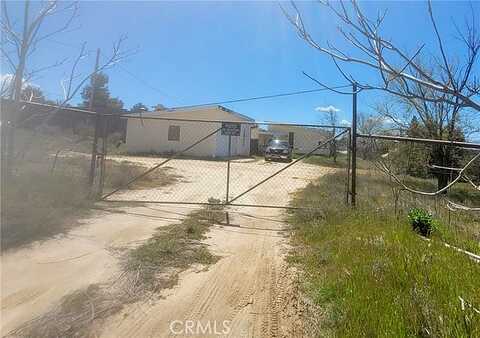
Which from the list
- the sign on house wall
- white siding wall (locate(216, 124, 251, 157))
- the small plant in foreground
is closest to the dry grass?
the sign on house wall

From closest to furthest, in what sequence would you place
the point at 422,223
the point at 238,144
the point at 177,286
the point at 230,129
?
1. the point at 177,286
2. the point at 422,223
3. the point at 230,129
4. the point at 238,144

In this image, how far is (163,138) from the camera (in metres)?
25.8

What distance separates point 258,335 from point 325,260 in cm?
177

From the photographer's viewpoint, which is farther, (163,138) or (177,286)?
(163,138)

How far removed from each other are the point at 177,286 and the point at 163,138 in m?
23.0

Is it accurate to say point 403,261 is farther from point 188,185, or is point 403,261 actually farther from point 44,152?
point 44,152

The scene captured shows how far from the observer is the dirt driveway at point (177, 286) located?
2922mm

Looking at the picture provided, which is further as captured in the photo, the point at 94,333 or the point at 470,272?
the point at 470,272

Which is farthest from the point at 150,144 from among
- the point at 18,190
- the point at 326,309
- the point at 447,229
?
the point at 326,309

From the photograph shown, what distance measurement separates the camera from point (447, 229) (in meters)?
6.04

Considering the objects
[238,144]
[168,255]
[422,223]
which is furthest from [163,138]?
[168,255]

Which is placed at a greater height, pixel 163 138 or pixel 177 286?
pixel 163 138

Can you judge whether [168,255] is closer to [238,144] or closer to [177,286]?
[177,286]

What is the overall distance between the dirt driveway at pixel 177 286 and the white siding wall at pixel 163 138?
19078mm
